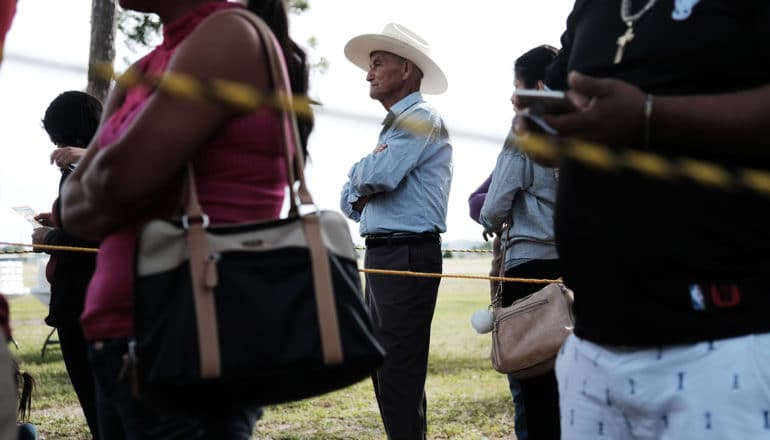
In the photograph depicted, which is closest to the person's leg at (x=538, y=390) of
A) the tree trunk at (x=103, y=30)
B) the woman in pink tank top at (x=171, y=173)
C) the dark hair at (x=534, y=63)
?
the dark hair at (x=534, y=63)

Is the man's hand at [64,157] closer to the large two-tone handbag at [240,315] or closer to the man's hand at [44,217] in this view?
the man's hand at [44,217]

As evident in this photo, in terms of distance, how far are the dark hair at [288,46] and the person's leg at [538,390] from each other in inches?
79.5

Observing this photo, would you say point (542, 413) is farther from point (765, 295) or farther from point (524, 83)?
point (765, 295)

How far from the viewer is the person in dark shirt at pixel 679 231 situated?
4.25 feet

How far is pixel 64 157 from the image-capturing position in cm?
346

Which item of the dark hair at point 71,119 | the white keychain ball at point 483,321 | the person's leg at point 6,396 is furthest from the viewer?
the dark hair at point 71,119

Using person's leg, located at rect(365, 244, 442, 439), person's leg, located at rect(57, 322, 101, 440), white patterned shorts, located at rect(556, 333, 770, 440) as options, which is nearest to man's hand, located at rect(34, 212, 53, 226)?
person's leg, located at rect(57, 322, 101, 440)

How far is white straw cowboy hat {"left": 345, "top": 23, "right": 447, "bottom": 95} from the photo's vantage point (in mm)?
4344

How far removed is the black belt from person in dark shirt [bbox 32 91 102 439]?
4.07 feet

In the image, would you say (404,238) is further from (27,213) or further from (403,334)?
(27,213)

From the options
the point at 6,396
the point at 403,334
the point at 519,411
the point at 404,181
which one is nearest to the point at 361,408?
the point at 403,334

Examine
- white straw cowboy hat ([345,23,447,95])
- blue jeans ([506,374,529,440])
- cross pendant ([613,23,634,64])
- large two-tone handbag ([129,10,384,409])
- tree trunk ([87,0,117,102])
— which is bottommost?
blue jeans ([506,374,529,440])

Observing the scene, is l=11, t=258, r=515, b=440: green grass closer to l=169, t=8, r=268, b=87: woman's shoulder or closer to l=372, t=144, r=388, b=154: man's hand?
l=372, t=144, r=388, b=154: man's hand

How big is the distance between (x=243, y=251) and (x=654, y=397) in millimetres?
694
